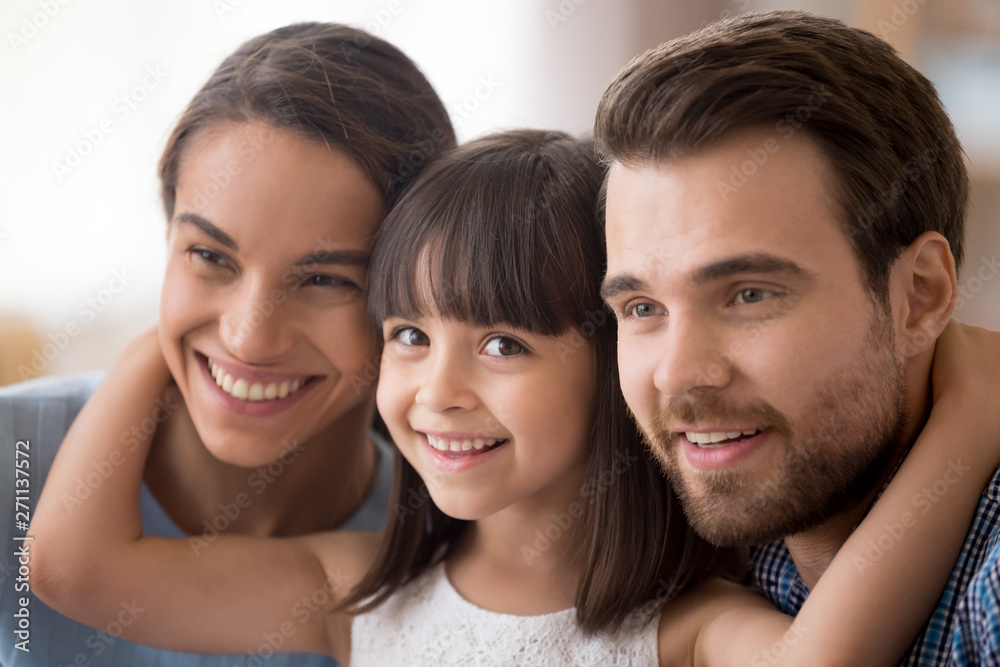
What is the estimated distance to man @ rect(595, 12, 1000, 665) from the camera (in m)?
1.01

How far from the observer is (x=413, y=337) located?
130cm

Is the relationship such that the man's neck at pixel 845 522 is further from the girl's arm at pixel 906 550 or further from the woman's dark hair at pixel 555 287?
the woman's dark hair at pixel 555 287

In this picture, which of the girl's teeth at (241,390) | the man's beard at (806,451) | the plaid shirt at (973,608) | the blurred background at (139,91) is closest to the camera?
the plaid shirt at (973,608)

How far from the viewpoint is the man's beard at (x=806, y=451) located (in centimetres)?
104

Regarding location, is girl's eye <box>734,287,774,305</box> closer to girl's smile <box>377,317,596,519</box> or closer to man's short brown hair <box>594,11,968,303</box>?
man's short brown hair <box>594,11,968,303</box>

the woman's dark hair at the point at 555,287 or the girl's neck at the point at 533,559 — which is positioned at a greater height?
the woman's dark hair at the point at 555,287

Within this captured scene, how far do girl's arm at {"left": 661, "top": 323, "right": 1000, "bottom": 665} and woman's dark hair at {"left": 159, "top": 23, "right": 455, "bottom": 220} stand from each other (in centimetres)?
84

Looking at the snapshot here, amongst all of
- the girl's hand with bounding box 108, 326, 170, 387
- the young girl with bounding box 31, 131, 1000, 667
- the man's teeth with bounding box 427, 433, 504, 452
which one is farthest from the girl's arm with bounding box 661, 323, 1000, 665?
the girl's hand with bounding box 108, 326, 170, 387

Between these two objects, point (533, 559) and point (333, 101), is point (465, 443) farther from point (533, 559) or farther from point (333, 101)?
point (333, 101)

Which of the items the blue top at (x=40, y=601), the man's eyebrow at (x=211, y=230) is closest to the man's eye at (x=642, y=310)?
the man's eyebrow at (x=211, y=230)

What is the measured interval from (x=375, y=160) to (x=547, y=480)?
1.85 feet

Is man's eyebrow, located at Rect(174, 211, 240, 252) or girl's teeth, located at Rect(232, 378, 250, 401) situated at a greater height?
man's eyebrow, located at Rect(174, 211, 240, 252)

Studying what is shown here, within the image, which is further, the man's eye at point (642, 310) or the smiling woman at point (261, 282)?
the smiling woman at point (261, 282)

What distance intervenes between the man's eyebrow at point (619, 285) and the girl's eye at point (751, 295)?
115 millimetres
